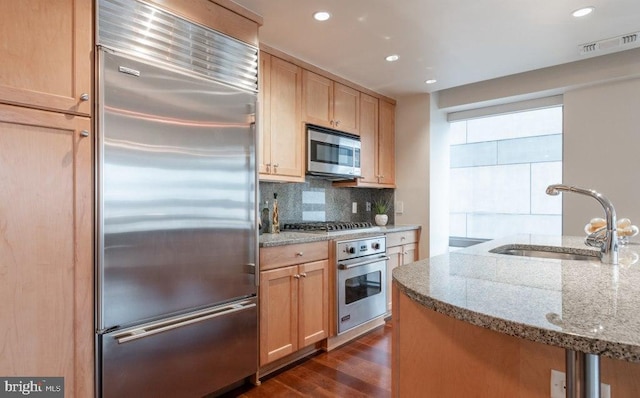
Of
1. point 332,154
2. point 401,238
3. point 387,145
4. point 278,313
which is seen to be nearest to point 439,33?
point 332,154

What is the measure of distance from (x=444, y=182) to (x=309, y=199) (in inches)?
A: 66.4

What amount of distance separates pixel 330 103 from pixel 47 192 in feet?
7.60

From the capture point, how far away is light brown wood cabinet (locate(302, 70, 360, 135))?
297 cm

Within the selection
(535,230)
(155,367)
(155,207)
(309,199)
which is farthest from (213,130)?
(535,230)

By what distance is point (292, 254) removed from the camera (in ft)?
7.95

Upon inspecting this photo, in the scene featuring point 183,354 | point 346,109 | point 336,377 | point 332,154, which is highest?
point 346,109

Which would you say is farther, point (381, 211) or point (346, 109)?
point (381, 211)

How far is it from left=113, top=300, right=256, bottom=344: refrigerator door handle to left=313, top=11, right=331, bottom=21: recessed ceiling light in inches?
72.4

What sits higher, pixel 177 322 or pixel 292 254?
pixel 292 254

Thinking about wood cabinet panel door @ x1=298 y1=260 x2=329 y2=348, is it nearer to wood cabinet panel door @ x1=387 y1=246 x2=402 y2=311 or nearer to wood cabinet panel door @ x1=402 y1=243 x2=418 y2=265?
wood cabinet panel door @ x1=387 y1=246 x2=402 y2=311

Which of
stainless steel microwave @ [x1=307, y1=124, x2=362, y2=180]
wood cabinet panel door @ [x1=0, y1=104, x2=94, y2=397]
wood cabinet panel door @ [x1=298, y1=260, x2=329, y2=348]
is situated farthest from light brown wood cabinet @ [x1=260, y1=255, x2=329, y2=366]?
wood cabinet panel door @ [x1=0, y1=104, x2=94, y2=397]

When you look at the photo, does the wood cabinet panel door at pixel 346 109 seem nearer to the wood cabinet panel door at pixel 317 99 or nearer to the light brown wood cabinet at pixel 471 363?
the wood cabinet panel door at pixel 317 99

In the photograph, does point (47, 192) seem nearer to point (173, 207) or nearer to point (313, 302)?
point (173, 207)

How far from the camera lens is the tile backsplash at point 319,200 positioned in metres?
3.12
